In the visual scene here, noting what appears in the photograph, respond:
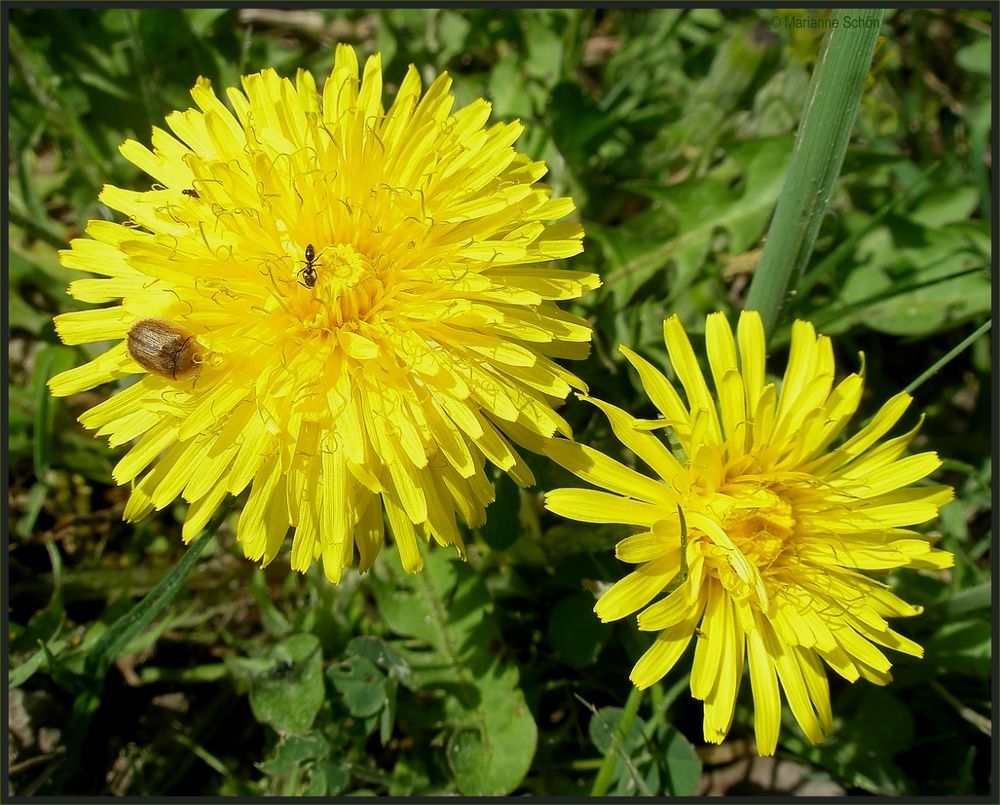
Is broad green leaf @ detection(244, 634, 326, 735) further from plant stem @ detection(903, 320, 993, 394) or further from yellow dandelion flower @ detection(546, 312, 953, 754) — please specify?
plant stem @ detection(903, 320, 993, 394)

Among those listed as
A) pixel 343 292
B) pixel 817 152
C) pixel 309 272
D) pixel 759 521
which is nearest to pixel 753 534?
pixel 759 521

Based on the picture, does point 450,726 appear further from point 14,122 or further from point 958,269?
point 14,122

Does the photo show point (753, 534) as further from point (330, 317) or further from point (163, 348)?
point (163, 348)

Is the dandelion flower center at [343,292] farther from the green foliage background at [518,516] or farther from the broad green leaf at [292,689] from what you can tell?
the broad green leaf at [292,689]

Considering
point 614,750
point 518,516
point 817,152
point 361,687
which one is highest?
point 817,152

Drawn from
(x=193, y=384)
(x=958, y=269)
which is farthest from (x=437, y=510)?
(x=958, y=269)

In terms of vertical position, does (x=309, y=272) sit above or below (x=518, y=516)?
above

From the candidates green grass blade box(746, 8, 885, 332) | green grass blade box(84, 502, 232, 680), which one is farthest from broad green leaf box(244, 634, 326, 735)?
green grass blade box(746, 8, 885, 332)
